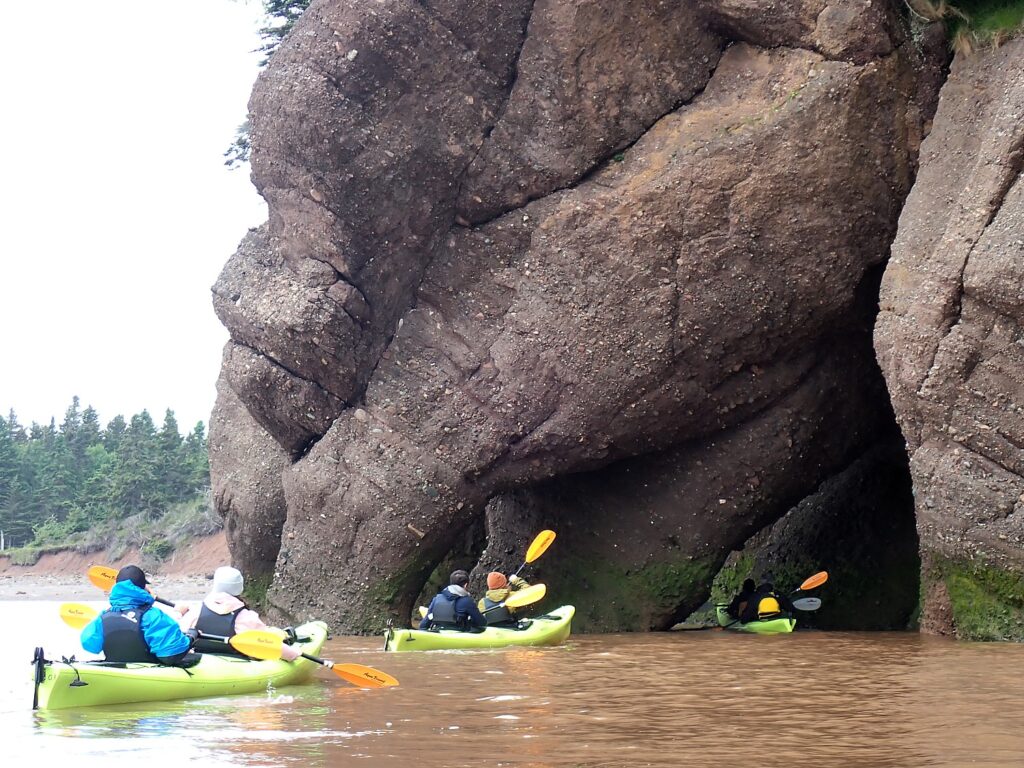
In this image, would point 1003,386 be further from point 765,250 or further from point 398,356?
point 398,356

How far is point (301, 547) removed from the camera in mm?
16984

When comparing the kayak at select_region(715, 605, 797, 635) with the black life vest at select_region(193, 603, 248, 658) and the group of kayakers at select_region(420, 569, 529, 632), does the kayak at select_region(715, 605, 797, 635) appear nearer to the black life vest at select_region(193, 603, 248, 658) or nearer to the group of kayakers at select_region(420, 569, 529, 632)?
the group of kayakers at select_region(420, 569, 529, 632)

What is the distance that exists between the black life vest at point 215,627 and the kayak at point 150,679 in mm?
102

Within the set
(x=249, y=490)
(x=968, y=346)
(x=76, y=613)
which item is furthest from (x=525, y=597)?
(x=968, y=346)

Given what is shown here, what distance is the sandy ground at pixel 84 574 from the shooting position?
1719 inches

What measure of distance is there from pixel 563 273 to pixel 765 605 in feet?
17.8

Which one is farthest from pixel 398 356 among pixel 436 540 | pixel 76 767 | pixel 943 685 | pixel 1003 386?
pixel 76 767

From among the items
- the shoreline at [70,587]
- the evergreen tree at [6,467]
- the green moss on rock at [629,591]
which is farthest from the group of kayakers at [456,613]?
the evergreen tree at [6,467]

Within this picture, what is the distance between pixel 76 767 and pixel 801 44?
12010 mm

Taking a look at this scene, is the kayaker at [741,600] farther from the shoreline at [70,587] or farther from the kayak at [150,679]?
the shoreline at [70,587]

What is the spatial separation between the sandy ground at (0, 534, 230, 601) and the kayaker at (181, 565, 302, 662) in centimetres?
3114

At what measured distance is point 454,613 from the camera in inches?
563

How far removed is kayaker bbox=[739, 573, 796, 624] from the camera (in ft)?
55.4

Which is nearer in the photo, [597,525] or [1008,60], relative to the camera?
[1008,60]
